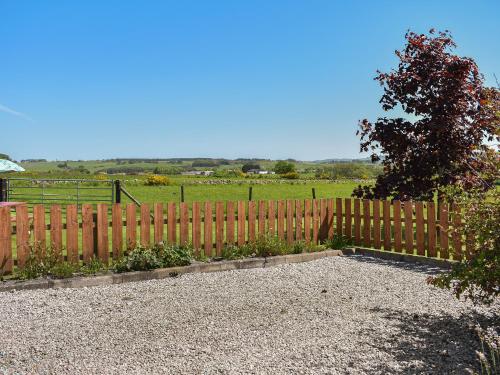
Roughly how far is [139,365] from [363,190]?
365 inches

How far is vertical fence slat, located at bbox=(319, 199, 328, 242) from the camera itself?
11.1 m

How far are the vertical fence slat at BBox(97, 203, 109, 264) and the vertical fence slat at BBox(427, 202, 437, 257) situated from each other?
6.28 metres

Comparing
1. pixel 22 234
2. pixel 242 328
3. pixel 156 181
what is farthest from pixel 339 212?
pixel 156 181

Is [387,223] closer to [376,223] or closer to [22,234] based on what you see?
[376,223]

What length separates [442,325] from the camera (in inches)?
212

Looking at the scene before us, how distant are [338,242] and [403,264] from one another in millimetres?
1758

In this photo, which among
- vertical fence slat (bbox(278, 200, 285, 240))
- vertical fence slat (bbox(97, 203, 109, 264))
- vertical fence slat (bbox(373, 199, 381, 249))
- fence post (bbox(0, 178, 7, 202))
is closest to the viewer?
vertical fence slat (bbox(97, 203, 109, 264))

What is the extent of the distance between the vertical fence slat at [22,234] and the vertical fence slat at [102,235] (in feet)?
3.74

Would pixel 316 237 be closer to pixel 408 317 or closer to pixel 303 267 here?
pixel 303 267

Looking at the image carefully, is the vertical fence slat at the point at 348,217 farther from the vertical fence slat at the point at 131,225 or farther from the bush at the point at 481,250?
the bush at the point at 481,250

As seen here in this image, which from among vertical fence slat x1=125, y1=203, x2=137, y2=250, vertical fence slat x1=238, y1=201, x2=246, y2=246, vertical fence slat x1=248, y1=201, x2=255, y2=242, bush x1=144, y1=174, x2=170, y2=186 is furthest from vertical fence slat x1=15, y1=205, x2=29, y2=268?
bush x1=144, y1=174, x2=170, y2=186

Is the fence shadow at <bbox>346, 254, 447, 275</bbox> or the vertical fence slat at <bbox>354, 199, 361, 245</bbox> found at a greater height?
the vertical fence slat at <bbox>354, 199, 361, 245</bbox>

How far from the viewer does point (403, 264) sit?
9.48 meters

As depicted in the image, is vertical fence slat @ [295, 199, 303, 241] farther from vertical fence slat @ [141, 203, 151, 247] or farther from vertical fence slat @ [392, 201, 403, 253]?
vertical fence slat @ [141, 203, 151, 247]
